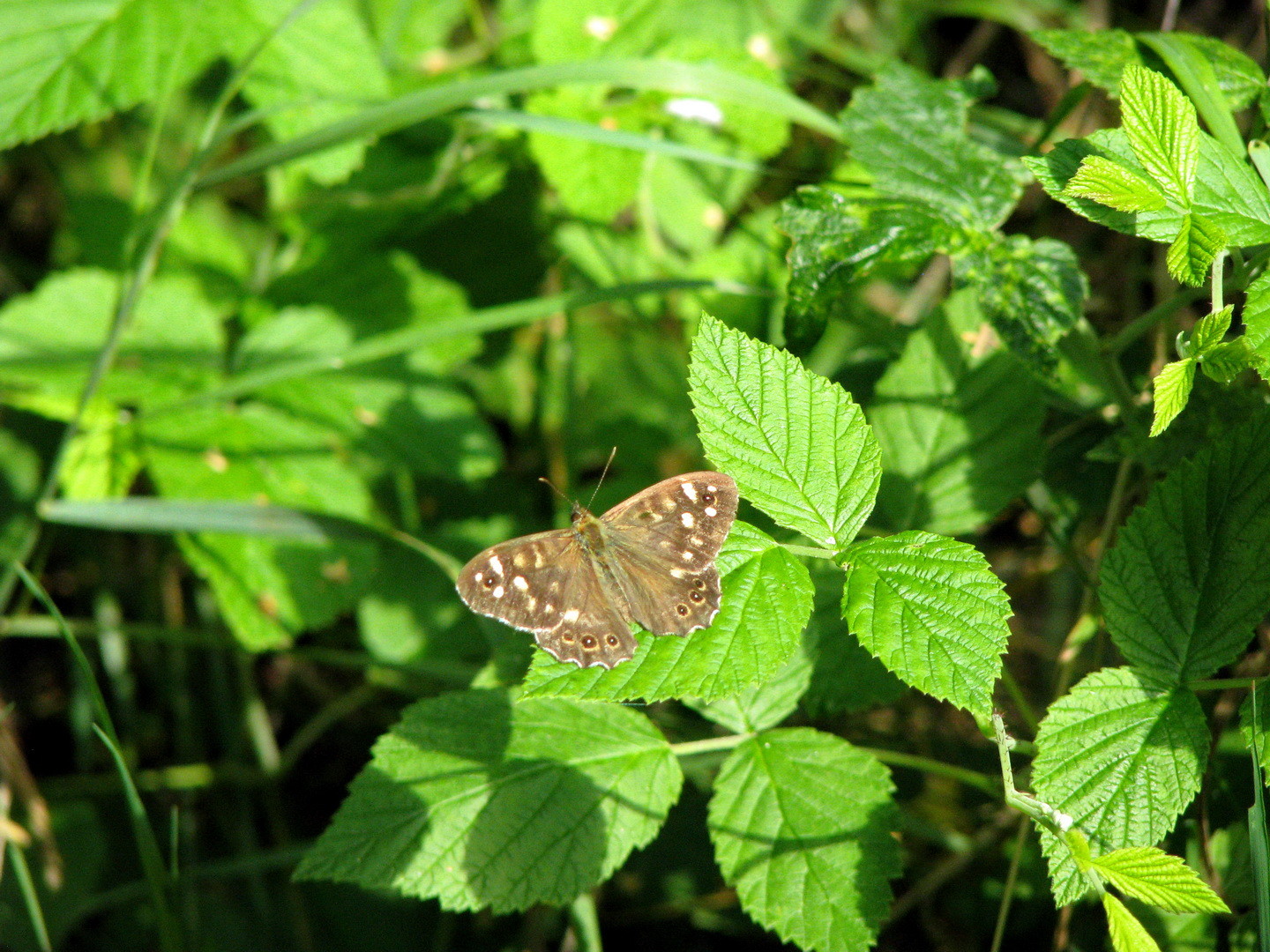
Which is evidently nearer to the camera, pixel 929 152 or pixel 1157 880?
pixel 1157 880

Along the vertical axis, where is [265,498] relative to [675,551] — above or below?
below

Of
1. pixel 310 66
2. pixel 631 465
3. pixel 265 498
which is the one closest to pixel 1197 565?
pixel 631 465

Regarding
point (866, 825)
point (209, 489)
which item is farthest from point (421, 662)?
point (866, 825)

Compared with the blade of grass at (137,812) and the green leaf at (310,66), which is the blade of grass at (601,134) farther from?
the blade of grass at (137,812)

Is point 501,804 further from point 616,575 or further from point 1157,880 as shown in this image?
point 1157,880

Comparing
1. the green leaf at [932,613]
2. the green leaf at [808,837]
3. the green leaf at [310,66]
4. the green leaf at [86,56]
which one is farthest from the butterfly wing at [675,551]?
the green leaf at [86,56]

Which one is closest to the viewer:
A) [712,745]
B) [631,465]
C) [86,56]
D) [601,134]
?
[712,745]

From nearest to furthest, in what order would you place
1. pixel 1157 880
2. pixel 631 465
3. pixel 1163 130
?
pixel 1157 880 < pixel 1163 130 < pixel 631 465
